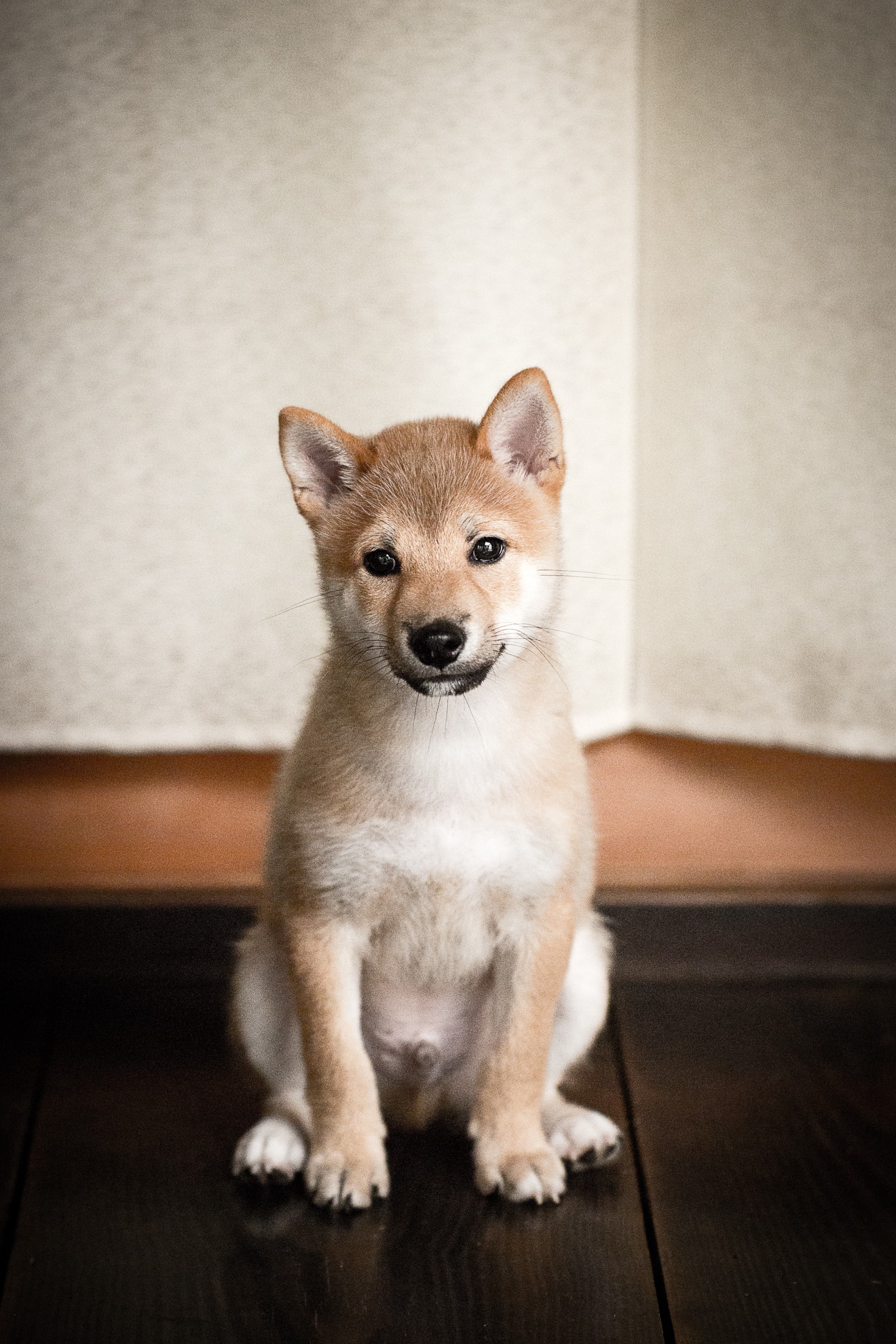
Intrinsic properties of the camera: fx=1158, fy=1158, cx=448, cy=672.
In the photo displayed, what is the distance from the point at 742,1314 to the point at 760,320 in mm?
1118

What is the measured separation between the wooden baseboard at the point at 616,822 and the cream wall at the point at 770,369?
129 mm

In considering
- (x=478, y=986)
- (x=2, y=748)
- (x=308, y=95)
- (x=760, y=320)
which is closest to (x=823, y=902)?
(x=478, y=986)

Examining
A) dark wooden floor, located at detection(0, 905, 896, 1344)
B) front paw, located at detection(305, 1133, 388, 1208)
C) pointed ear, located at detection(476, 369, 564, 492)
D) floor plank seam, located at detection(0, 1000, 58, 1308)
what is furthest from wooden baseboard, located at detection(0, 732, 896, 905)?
pointed ear, located at detection(476, 369, 564, 492)

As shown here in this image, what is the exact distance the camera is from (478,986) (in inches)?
46.9

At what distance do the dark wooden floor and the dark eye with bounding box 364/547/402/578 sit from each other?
24.6 inches

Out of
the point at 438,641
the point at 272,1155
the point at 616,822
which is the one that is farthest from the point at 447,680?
the point at 616,822

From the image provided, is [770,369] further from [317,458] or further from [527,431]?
[317,458]

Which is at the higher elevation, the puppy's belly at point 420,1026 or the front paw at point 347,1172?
the puppy's belly at point 420,1026

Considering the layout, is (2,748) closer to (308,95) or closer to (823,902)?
(308,95)

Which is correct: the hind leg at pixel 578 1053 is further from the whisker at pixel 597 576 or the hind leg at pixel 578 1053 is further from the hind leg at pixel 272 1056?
the whisker at pixel 597 576

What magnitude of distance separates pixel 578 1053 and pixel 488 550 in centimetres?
57

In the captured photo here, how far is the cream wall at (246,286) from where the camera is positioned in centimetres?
141

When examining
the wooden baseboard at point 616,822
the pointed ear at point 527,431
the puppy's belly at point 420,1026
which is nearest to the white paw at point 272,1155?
the puppy's belly at point 420,1026

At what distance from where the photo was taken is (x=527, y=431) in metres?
1.08
